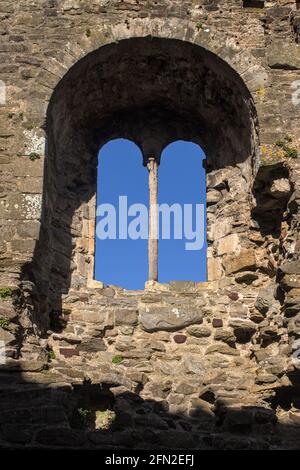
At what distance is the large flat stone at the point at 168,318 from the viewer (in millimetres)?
9438

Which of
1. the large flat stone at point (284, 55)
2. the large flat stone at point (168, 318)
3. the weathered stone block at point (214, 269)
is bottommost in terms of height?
the large flat stone at point (168, 318)

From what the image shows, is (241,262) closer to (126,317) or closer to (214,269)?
(214,269)

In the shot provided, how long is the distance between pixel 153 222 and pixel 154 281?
75cm

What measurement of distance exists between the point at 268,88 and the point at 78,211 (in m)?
2.64

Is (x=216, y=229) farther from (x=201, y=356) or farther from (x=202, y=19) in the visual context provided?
(x=202, y=19)

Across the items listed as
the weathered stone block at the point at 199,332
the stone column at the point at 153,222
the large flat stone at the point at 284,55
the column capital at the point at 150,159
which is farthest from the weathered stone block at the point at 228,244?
the large flat stone at the point at 284,55

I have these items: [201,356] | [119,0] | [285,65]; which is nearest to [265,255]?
[201,356]

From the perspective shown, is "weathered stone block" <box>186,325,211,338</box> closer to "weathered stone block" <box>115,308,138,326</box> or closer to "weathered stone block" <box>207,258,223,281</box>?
"weathered stone block" <box>115,308,138,326</box>

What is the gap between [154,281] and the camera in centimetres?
978

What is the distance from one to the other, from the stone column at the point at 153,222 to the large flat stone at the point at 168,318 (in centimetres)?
46

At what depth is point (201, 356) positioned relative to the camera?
931 centimetres

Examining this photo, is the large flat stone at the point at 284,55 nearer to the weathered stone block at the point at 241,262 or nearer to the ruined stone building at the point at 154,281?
the ruined stone building at the point at 154,281
